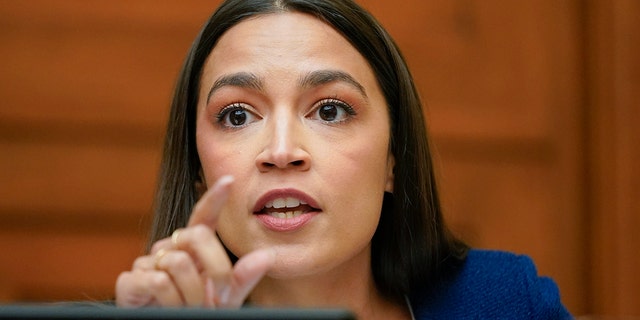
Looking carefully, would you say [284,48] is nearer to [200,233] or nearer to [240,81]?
[240,81]

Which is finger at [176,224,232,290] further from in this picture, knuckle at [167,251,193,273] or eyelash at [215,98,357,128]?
eyelash at [215,98,357,128]

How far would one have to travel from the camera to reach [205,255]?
805 millimetres

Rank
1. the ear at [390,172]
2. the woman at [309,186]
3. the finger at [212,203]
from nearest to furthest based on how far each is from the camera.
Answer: the finger at [212,203] < the woman at [309,186] < the ear at [390,172]

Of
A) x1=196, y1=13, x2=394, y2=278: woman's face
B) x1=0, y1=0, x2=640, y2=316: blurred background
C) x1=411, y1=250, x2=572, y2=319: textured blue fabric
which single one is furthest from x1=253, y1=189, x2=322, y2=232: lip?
x1=0, y1=0, x2=640, y2=316: blurred background

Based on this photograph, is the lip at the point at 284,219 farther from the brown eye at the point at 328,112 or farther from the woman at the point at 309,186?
the brown eye at the point at 328,112

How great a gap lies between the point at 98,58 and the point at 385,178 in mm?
728

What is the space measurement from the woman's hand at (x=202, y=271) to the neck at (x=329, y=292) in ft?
0.83

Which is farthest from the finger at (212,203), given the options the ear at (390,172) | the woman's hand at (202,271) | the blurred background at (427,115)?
the blurred background at (427,115)

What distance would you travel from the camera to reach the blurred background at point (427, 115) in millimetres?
1663

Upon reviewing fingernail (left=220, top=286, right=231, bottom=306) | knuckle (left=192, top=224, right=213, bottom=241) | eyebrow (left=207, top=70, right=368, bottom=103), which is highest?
eyebrow (left=207, top=70, right=368, bottom=103)

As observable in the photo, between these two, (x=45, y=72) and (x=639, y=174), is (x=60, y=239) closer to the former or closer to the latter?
(x=45, y=72)

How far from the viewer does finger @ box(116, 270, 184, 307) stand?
813 mm

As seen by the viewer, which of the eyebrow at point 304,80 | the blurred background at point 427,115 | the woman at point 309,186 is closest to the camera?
the woman at point 309,186

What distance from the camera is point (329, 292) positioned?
3.69 ft
